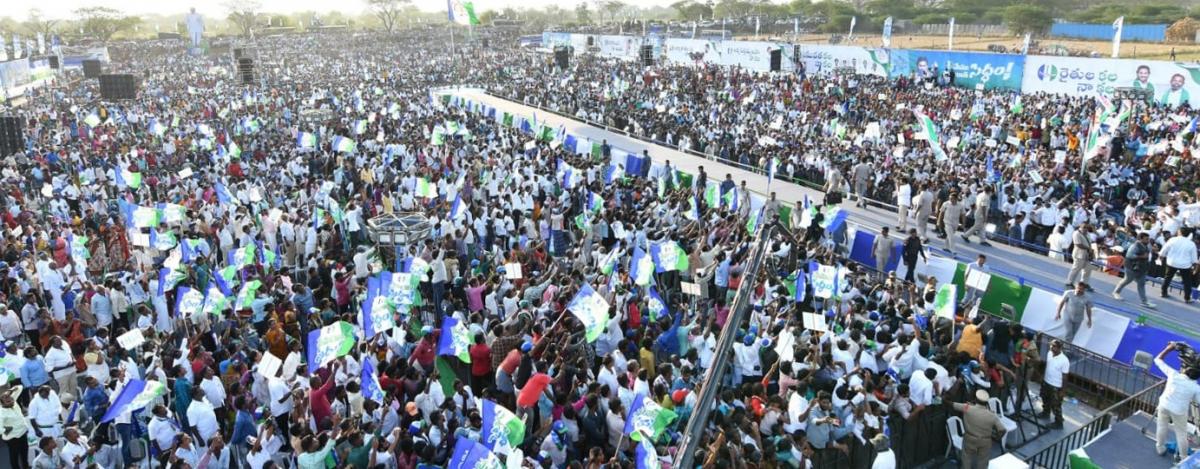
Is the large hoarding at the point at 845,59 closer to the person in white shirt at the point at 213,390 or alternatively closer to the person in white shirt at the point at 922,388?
the person in white shirt at the point at 922,388

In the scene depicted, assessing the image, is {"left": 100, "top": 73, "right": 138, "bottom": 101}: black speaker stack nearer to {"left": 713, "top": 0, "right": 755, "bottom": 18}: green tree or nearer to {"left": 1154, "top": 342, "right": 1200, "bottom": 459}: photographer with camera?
{"left": 1154, "top": 342, "right": 1200, "bottom": 459}: photographer with camera

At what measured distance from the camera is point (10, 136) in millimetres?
24062

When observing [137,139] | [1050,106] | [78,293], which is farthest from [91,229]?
[1050,106]

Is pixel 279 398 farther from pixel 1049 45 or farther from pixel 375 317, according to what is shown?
pixel 1049 45

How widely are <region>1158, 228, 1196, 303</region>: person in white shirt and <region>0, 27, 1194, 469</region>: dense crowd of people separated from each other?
62.8 inches

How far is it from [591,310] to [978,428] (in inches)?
167

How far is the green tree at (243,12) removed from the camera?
107 metres

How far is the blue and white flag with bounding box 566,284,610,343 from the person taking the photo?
941 centimetres

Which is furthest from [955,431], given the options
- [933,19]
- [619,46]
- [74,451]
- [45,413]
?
[933,19]

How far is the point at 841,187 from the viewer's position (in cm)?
1970

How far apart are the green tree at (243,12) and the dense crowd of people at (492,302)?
87802 millimetres

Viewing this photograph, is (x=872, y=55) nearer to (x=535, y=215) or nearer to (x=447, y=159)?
(x=447, y=159)

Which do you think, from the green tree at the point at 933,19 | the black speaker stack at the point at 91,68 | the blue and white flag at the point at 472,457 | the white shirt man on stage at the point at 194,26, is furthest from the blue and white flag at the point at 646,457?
the white shirt man on stage at the point at 194,26

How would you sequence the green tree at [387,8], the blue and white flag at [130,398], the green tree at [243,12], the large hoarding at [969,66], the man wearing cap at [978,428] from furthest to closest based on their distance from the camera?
the green tree at [243,12] → the green tree at [387,8] → the large hoarding at [969,66] → the man wearing cap at [978,428] → the blue and white flag at [130,398]
